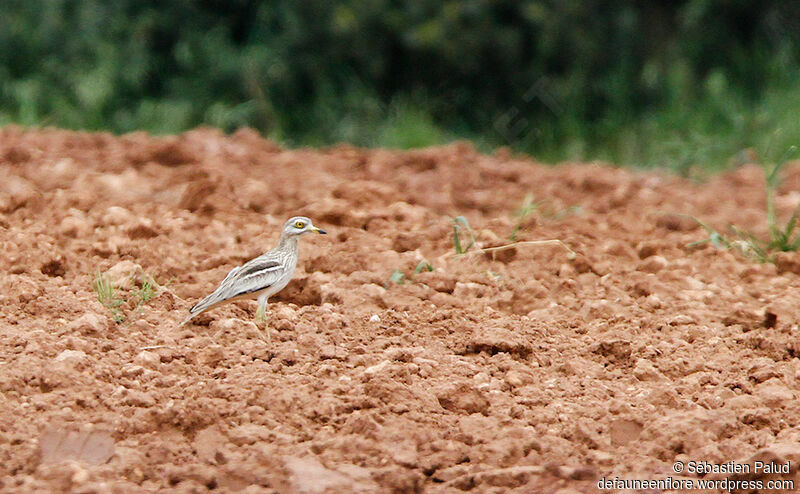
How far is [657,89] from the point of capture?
34.4 ft

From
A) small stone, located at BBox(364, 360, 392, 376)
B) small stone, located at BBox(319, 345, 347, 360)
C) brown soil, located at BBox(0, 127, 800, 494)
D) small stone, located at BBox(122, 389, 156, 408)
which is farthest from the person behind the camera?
small stone, located at BBox(319, 345, 347, 360)

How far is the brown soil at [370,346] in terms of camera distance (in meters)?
2.88

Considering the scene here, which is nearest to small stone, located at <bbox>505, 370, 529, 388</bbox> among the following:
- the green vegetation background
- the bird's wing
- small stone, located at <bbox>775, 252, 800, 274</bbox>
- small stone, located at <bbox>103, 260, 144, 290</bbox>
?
the bird's wing

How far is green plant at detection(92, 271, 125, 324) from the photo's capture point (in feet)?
11.9

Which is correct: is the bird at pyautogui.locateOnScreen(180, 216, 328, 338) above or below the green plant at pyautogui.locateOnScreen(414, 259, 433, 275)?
above

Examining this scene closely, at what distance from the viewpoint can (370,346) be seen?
3.57m

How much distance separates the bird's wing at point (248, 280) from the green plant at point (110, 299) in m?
0.28

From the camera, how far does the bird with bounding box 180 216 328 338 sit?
3.51 meters

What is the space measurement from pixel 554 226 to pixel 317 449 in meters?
2.46

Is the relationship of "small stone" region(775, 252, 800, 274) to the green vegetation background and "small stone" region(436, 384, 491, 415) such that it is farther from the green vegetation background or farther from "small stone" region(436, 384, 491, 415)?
the green vegetation background

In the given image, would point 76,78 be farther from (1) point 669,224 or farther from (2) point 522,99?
(1) point 669,224

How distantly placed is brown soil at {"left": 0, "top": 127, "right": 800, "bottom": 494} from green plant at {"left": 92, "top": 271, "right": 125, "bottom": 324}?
1.2 inches

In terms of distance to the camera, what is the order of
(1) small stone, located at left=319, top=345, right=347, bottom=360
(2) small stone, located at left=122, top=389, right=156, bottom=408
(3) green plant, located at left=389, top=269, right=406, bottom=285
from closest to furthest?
(2) small stone, located at left=122, top=389, right=156, bottom=408 → (1) small stone, located at left=319, top=345, right=347, bottom=360 → (3) green plant, located at left=389, top=269, right=406, bottom=285

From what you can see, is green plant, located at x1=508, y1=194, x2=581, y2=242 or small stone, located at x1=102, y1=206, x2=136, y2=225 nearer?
small stone, located at x1=102, y1=206, x2=136, y2=225
